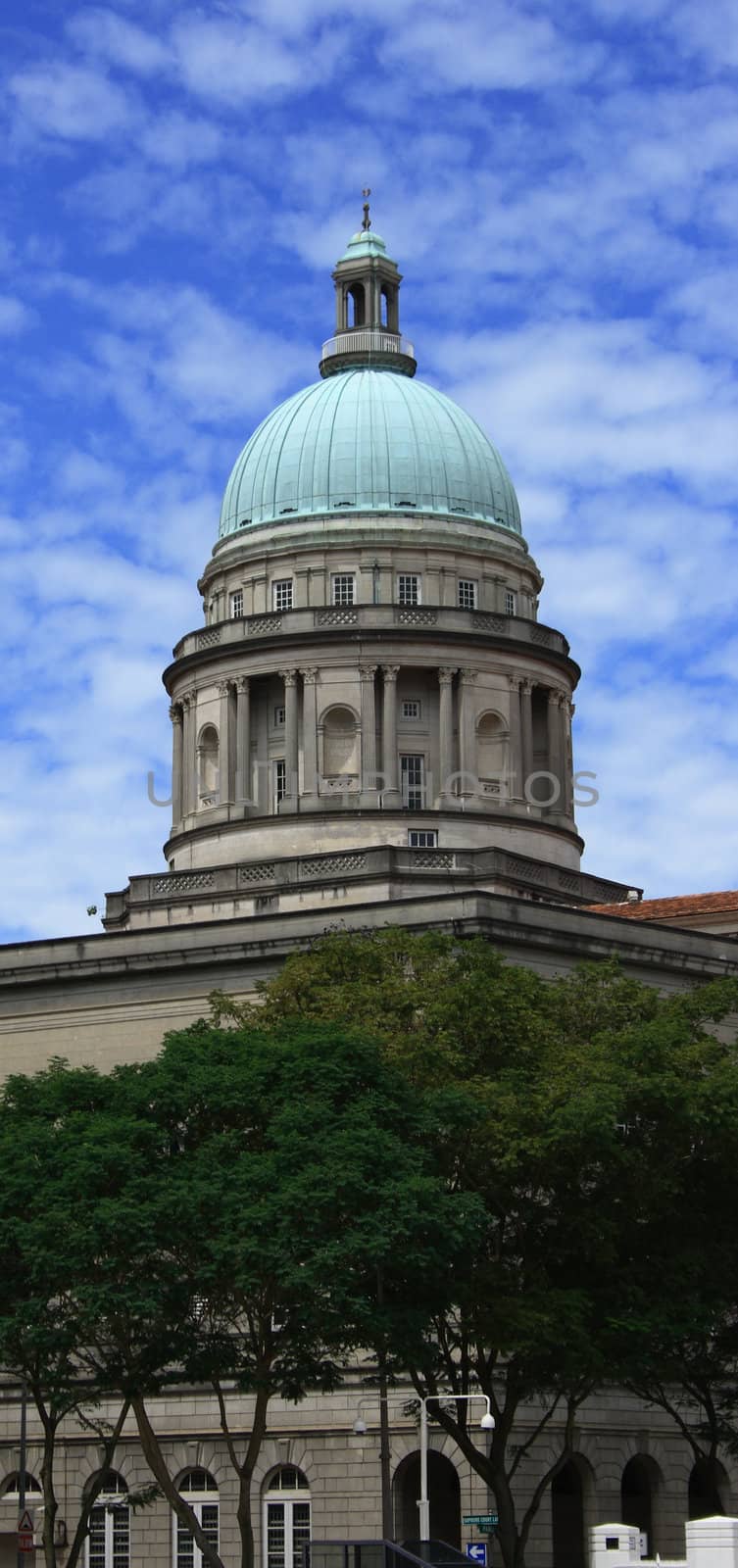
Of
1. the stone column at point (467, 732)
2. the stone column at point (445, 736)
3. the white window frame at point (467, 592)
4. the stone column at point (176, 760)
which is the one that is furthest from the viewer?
the stone column at point (176, 760)

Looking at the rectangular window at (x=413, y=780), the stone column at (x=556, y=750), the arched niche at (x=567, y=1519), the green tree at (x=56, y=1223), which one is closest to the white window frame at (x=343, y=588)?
the rectangular window at (x=413, y=780)

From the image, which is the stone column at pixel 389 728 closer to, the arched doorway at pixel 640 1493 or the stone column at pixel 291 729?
the stone column at pixel 291 729

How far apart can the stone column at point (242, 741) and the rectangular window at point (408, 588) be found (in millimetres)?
6253

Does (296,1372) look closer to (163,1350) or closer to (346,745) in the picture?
(163,1350)

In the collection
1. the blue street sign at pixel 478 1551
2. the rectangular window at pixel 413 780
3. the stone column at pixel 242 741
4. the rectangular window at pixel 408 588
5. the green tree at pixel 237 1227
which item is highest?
the rectangular window at pixel 408 588

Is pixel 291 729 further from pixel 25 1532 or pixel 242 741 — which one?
pixel 25 1532

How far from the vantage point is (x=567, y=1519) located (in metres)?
74.2

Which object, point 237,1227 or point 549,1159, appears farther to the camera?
point 549,1159

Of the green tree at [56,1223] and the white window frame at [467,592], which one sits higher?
the white window frame at [467,592]

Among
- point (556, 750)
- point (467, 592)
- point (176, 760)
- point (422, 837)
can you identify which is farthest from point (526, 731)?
point (176, 760)

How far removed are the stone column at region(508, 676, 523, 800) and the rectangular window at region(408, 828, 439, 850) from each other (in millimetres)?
4642

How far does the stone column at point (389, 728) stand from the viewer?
307ft

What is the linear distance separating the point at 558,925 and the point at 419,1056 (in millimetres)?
17211

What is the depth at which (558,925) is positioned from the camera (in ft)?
254
